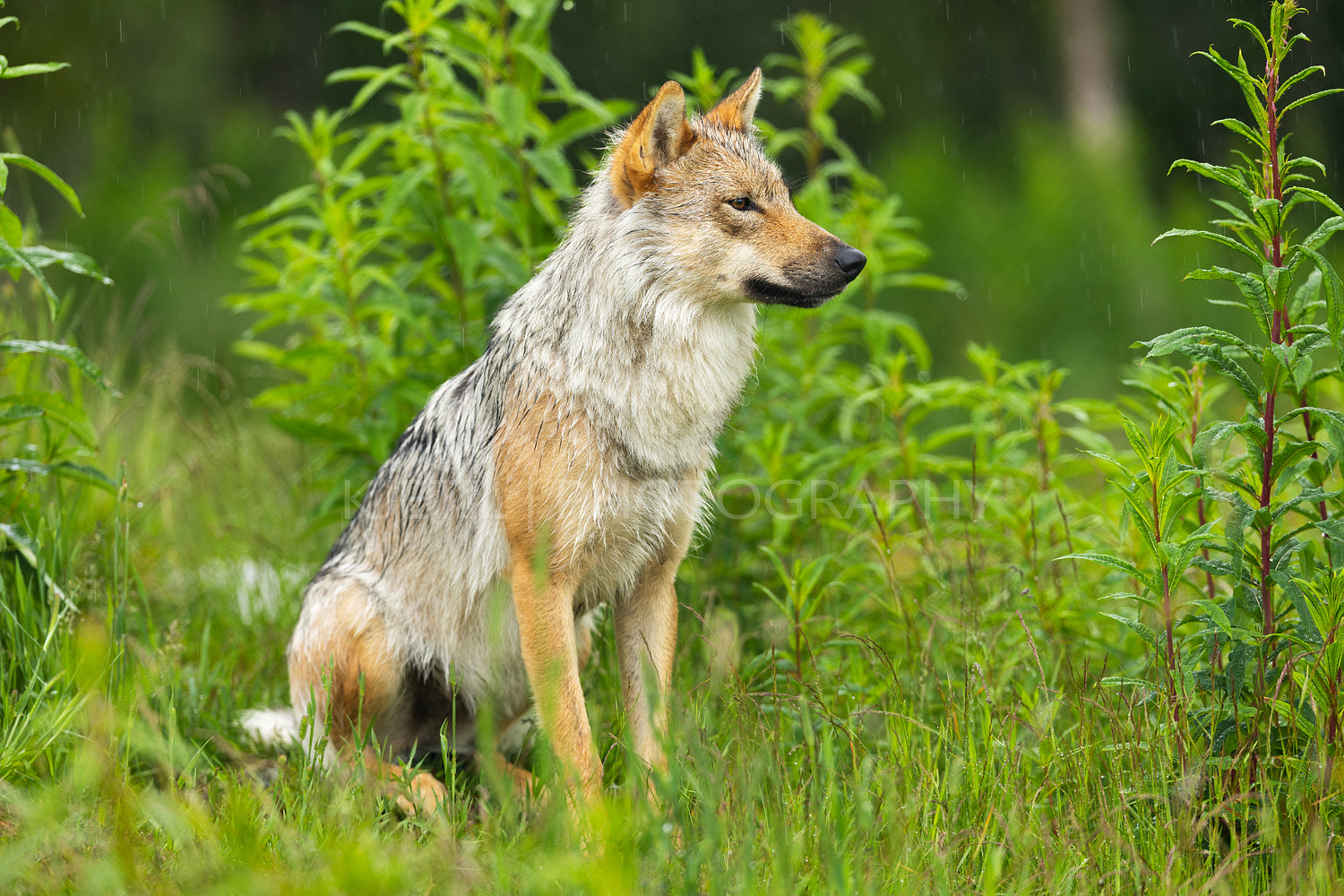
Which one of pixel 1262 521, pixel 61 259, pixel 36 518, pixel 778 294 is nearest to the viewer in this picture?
pixel 1262 521

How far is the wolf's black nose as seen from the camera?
11.0 feet

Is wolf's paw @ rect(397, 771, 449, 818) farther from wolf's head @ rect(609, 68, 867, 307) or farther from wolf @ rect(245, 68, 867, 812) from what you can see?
wolf's head @ rect(609, 68, 867, 307)

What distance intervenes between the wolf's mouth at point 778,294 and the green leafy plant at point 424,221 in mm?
1226

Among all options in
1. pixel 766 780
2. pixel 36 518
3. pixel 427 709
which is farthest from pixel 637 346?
pixel 36 518

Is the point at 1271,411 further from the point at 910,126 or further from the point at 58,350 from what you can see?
the point at 910,126

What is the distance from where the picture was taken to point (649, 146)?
134 inches

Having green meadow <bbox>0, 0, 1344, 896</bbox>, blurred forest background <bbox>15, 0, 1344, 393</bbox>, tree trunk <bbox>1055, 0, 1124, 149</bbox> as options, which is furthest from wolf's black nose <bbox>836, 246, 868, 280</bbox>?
tree trunk <bbox>1055, 0, 1124, 149</bbox>

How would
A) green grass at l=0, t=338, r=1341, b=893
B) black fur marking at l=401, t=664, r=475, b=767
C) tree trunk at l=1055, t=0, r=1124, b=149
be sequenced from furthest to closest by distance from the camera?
1. tree trunk at l=1055, t=0, r=1124, b=149
2. black fur marking at l=401, t=664, r=475, b=767
3. green grass at l=0, t=338, r=1341, b=893

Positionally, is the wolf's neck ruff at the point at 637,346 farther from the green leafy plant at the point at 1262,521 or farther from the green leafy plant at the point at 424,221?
the green leafy plant at the point at 1262,521

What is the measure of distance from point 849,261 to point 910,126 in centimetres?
1406

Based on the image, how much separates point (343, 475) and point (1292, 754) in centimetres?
382

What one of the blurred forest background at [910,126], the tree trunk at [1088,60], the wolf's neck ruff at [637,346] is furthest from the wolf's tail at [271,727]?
the tree trunk at [1088,60]

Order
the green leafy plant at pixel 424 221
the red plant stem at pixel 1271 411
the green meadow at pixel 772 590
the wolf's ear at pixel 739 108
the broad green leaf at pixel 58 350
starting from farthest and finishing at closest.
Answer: the green leafy plant at pixel 424 221, the wolf's ear at pixel 739 108, the broad green leaf at pixel 58 350, the red plant stem at pixel 1271 411, the green meadow at pixel 772 590

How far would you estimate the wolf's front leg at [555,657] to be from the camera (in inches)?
125
